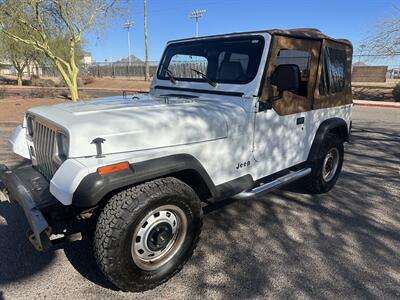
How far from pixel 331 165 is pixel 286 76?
2267 millimetres

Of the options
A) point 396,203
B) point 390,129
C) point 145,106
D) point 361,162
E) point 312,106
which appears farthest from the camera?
point 390,129

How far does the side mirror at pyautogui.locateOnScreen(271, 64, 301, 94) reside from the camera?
319 centimetres

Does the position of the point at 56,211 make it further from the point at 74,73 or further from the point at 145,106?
the point at 74,73

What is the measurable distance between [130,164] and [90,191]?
0.36 metres

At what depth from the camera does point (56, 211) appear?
2.68m

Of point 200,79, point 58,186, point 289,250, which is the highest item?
point 200,79

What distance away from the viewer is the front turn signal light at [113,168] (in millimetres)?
2336

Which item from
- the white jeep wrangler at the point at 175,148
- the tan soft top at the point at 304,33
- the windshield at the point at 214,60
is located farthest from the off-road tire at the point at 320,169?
the windshield at the point at 214,60

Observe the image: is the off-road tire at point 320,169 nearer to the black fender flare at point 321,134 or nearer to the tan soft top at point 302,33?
the black fender flare at point 321,134

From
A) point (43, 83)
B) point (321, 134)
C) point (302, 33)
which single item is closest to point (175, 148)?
point (302, 33)

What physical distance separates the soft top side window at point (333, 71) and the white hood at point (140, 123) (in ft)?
5.41

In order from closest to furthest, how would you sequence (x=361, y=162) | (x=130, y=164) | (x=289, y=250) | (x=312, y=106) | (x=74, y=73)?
(x=130, y=164) < (x=289, y=250) < (x=312, y=106) < (x=361, y=162) < (x=74, y=73)

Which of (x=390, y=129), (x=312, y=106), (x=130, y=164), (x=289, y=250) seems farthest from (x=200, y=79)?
(x=390, y=129)

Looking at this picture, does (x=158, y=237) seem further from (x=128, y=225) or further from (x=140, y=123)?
(x=140, y=123)
